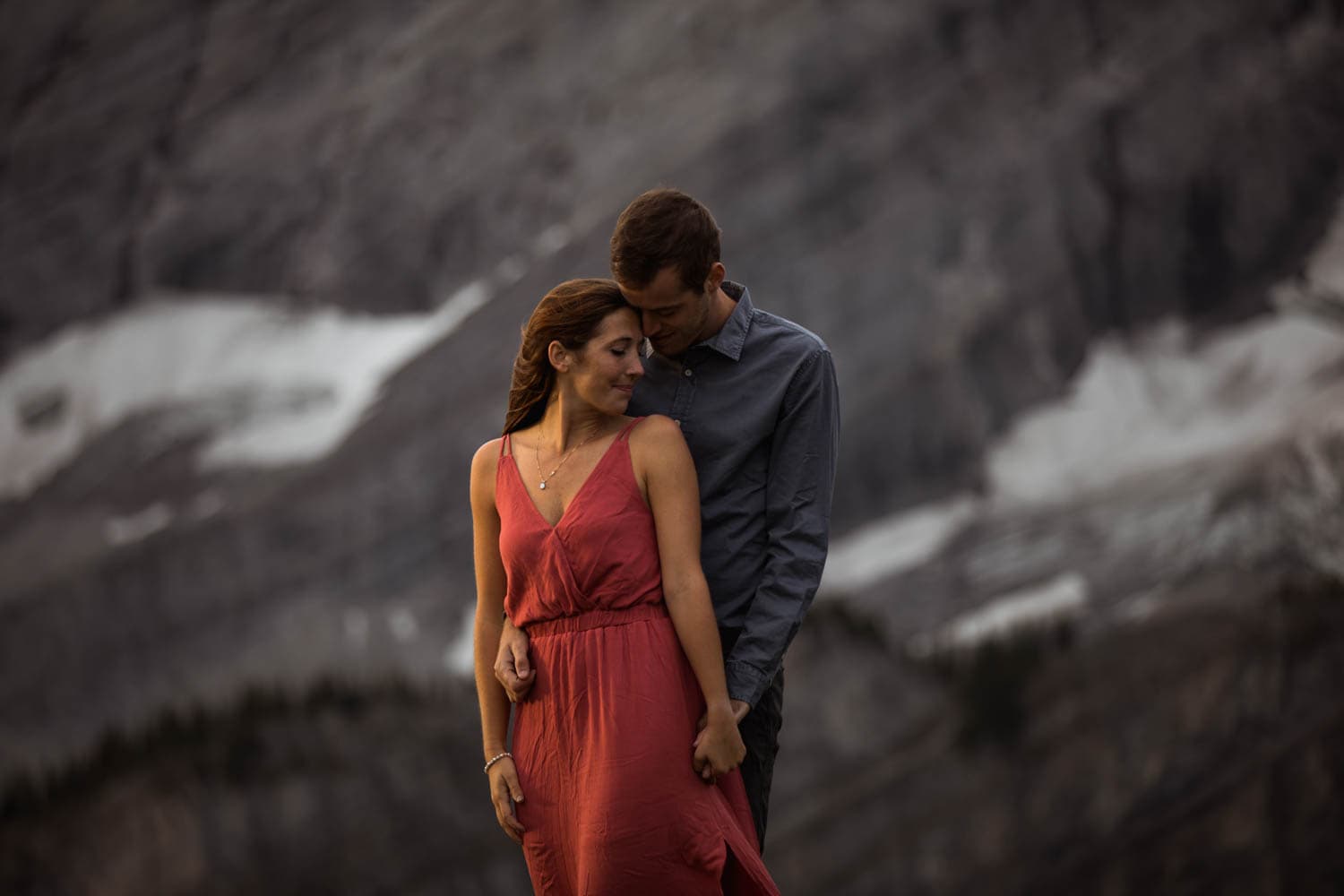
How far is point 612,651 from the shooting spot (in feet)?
6.23

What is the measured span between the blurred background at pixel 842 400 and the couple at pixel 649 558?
11.5ft

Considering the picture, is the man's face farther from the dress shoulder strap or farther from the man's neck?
the dress shoulder strap

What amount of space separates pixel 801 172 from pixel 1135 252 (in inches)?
53.2

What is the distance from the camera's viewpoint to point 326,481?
574 centimetres

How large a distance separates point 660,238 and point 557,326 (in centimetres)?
20

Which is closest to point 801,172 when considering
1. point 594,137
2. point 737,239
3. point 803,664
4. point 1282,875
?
point 737,239

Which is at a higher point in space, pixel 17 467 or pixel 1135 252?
pixel 17 467

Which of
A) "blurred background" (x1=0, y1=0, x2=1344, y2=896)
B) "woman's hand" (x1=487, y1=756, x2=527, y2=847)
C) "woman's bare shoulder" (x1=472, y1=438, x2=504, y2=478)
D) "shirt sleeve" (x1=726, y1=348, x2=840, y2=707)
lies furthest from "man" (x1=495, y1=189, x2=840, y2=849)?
"blurred background" (x1=0, y1=0, x2=1344, y2=896)

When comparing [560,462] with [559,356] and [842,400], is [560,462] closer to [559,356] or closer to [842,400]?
[559,356]

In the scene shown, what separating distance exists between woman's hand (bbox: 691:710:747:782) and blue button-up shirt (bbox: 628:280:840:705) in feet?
0.17

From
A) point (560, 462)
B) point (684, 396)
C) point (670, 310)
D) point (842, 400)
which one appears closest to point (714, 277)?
point (670, 310)

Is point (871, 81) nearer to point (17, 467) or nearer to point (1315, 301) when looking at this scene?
point (1315, 301)

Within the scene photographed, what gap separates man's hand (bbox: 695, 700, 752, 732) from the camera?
1.92 meters

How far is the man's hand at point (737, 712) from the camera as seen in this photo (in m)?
1.92
